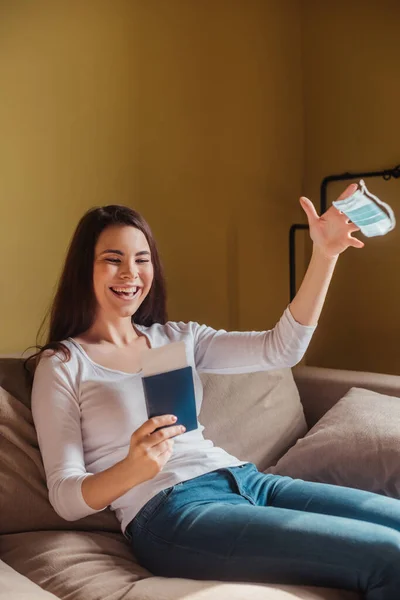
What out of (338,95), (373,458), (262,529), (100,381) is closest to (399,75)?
(338,95)

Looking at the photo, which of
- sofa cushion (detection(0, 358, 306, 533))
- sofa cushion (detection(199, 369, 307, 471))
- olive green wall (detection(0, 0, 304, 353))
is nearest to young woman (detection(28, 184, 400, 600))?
sofa cushion (detection(0, 358, 306, 533))

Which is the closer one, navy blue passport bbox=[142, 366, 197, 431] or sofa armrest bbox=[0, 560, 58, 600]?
sofa armrest bbox=[0, 560, 58, 600]

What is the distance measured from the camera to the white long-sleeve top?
5.12ft

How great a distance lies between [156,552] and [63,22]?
65.9 inches

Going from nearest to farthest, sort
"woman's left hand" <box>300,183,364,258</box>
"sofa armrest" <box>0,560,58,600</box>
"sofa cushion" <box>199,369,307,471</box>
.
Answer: "sofa armrest" <box>0,560,58,600</box> → "woman's left hand" <box>300,183,364,258</box> → "sofa cushion" <box>199,369,307,471</box>

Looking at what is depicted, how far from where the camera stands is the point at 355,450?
2.00m

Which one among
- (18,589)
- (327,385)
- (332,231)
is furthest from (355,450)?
(18,589)

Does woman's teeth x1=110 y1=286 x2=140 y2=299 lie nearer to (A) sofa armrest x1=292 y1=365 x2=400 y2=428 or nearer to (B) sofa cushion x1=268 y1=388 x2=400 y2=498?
(B) sofa cushion x1=268 y1=388 x2=400 y2=498

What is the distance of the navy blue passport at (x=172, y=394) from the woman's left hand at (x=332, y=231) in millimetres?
499

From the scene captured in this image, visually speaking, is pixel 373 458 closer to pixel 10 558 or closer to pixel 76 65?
pixel 10 558

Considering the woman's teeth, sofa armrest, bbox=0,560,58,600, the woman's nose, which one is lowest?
sofa armrest, bbox=0,560,58,600

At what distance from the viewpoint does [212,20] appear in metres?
2.96

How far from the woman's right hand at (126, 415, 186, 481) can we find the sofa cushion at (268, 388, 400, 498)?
0.74 m

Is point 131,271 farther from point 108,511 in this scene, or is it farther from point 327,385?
point 327,385
